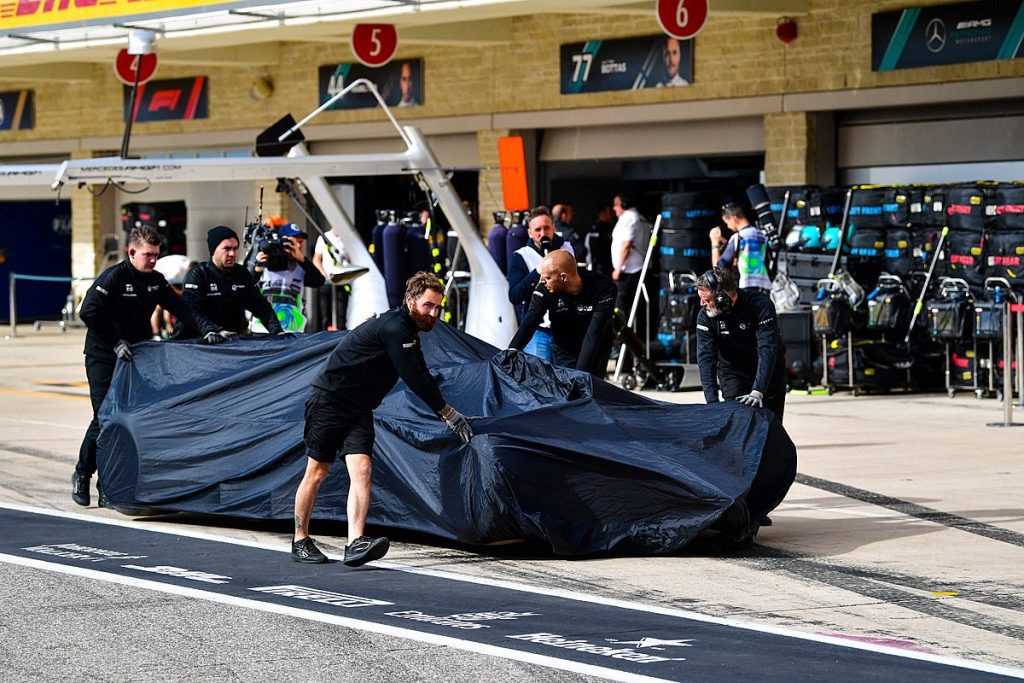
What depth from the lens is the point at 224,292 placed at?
41.8ft

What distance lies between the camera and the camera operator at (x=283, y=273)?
15883 millimetres

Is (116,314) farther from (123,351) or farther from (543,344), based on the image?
(543,344)

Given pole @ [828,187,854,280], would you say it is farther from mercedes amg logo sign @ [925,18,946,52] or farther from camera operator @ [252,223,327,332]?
camera operator @ [252,223,327,332]

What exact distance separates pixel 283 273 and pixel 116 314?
14.6 ft

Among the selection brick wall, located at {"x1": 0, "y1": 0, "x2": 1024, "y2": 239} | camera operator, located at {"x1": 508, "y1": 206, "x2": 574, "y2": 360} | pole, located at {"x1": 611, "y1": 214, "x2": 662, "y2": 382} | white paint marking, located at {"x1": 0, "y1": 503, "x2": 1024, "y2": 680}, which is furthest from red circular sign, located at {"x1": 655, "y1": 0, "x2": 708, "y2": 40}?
white paint marking, located at {"x1": 0, "y1": 503, "x2": 1024, "y2": 680}

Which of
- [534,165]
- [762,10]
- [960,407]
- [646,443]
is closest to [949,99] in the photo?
[762,10]

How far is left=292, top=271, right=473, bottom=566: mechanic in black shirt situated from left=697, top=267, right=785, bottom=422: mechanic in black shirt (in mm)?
2174

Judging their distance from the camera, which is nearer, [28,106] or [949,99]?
[949,99]

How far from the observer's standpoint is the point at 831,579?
918 cm

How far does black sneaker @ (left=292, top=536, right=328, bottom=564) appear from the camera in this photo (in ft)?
31.2

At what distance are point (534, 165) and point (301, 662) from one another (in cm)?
1832

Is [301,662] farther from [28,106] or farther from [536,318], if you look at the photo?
[28,106]

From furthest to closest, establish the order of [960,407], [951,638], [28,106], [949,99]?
[28,106] < [949,99] < [960,407] < [951,638]

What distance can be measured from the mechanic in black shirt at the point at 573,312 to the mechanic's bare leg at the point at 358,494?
2.37 metres
